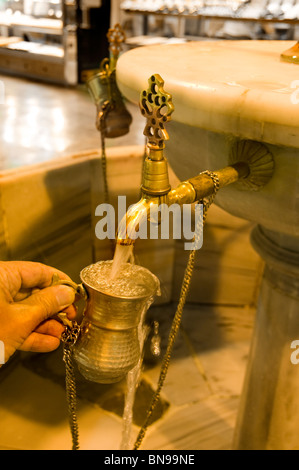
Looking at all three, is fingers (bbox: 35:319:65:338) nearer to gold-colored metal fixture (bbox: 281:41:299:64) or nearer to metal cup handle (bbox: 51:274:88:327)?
metal cup handle (bbox: 51:274:88:327)

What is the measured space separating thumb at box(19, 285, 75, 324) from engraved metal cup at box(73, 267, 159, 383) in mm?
32

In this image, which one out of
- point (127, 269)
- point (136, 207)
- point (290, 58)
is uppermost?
point (290, 58)

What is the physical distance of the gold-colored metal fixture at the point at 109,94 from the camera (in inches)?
40.8

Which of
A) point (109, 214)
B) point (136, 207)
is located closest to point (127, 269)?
point (136, 207)

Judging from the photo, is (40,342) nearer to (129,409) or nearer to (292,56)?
(129,409)

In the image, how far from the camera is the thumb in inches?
22.5

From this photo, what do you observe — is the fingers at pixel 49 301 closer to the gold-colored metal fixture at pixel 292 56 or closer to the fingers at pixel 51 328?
the fingers at pixel 51 328

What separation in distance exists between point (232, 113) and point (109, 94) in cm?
57

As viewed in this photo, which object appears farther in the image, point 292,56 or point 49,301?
point 292,56

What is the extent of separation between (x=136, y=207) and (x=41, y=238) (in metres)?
0.82

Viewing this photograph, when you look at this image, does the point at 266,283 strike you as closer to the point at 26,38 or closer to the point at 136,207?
the point at 136,207

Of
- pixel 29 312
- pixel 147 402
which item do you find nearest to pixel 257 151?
pixel 29 312

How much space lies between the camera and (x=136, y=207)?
0.50 metres

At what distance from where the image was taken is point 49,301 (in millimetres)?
573
